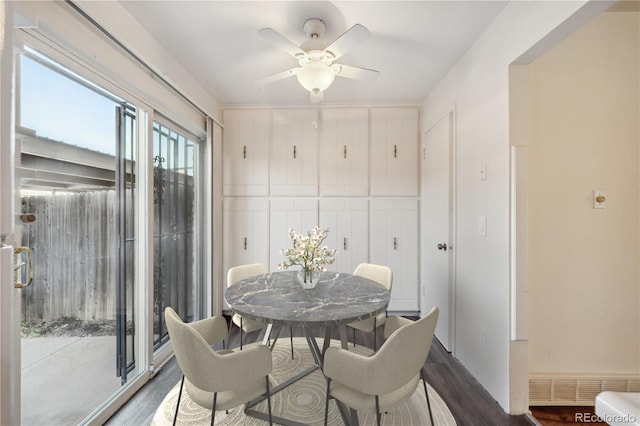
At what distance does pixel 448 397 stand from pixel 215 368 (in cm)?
166

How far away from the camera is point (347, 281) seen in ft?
6.64

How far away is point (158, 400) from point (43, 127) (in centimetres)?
182

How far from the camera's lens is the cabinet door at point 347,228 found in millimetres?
3252

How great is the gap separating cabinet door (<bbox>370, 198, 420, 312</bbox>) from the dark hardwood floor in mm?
853

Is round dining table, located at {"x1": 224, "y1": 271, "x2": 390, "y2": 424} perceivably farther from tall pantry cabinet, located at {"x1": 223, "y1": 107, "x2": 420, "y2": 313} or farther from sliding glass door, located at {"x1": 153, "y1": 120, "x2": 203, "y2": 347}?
tall pantry cabinet, located at {"x1": 223, "y1": 107, "x2": 420, "y2": 313}

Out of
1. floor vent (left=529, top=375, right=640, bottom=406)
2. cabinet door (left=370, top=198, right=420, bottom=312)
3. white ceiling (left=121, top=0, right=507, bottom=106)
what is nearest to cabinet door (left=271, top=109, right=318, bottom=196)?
white ceiling (left=121, top=0, right=507, bottom=106)

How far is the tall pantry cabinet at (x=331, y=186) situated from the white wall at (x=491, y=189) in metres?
0.91

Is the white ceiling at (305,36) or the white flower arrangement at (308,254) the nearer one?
the white ceiling at (305,36)

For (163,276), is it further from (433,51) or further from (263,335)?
(433,51)

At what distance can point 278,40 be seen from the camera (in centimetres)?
159

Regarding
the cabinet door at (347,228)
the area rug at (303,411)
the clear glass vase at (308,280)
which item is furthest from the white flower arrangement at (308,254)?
the cabinet door at (347,228)

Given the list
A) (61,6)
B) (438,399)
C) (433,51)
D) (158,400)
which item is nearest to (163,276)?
(158,400)

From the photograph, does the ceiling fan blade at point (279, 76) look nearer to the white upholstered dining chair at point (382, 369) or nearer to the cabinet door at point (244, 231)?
the cabinet door at point (244, 231)

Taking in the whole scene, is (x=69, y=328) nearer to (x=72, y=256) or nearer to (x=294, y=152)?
(x=72, y=256)
